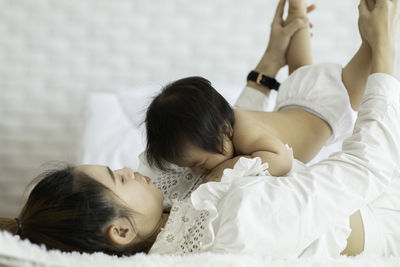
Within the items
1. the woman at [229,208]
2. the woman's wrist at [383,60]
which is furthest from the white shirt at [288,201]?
the woman's wrist at [383,60]

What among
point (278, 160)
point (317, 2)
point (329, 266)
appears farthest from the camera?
point (317, 2)

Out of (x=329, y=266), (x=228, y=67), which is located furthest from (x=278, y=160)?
(x=228, y=67)

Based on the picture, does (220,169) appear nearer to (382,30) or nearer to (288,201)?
(288,201)

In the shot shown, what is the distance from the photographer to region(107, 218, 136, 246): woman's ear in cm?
71

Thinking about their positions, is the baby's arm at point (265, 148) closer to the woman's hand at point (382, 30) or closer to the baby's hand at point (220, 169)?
the baby's hand at point (220, 169)

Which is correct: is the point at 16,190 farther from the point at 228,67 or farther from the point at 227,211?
the point at 227,211

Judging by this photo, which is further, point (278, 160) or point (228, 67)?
point (228, 67)

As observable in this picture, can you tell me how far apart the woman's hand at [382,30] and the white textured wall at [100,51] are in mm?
820

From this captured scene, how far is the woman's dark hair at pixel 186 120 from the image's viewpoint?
88 centimetres

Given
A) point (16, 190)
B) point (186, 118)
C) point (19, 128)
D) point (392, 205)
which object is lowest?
point (16, 190)

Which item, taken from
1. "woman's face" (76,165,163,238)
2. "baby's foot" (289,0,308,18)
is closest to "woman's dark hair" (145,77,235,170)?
"woman's face" (76,165,163,238)

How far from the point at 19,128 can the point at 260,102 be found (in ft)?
3.47

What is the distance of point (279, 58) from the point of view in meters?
1.25

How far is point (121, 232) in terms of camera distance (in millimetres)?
725
